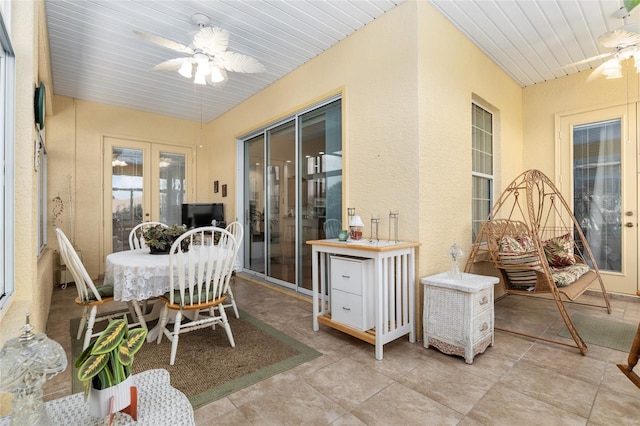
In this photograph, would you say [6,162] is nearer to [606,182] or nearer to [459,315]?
[459,315]

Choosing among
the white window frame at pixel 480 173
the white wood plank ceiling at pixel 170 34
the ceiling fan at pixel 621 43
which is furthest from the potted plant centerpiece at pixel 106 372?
the ceiling fan at pixel 621 43

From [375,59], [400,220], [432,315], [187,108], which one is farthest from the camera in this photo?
[187,108]

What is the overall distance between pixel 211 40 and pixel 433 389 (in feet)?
9.91

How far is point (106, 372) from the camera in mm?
860

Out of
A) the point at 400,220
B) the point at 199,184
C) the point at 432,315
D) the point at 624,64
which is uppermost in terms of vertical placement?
the point at 624,64

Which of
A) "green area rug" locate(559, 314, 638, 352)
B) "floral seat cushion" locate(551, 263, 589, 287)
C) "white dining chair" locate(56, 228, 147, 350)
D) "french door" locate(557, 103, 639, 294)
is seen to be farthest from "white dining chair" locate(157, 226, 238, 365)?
"french door" locate(557, 103, 639, 294)

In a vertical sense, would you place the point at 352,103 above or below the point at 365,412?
above

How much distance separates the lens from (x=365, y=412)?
1.64 metres

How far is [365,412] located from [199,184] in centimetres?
546

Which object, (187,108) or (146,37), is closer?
(146,37)

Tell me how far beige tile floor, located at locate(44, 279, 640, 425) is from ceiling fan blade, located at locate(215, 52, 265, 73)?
250 centimetres

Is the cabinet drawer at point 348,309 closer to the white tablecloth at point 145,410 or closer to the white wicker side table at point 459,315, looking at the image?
the white wicker side table at point 459,315

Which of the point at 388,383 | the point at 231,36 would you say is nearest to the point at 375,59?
the point at 231,36

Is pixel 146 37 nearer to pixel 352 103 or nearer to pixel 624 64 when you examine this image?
pixel 352 103
